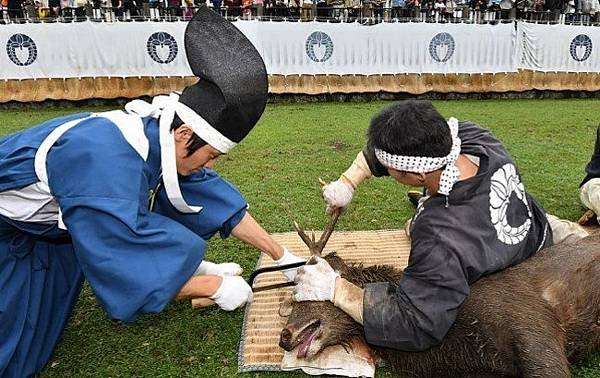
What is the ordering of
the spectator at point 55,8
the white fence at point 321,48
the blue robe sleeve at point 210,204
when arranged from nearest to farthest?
the blue robe sleeve at point 210,204
the white fence at point 321,48
the spectator at point 55,8

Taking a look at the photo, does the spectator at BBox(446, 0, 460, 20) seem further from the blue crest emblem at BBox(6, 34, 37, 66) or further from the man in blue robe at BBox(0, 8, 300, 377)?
the man in blue robe at BBox(0, 8, 300, 377)

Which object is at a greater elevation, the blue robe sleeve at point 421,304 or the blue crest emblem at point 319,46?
the blue crest emblem at point 319,46

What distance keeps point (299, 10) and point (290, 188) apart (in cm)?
844

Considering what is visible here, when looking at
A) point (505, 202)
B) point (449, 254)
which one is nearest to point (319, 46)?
point (505, 202)

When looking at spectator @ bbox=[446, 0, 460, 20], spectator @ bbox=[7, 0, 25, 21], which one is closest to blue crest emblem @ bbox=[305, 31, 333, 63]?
spectator @ bbox=[446, 0, 460, 20]

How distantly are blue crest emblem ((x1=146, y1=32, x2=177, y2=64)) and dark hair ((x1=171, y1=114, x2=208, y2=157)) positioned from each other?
971cm

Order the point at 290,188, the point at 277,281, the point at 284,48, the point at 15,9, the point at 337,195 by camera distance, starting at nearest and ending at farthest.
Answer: the point at 337,195 → the point at 277,281 → the point at 290,188 → the point at 284,48 → the point at 15,9

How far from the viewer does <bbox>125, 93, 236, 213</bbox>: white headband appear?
2654 millimetres

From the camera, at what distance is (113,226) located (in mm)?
2461

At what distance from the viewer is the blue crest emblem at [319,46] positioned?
12.2 meters

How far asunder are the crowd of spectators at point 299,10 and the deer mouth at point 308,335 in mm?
10140

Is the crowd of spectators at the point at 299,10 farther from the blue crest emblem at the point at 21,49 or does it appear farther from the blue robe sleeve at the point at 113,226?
the blue robe sleeve at the point at 113,226

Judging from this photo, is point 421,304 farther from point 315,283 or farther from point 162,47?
point 162,47

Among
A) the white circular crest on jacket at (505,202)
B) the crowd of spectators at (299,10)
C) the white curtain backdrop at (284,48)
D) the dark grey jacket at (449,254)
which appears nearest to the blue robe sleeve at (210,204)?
the dark grey jacket at (449,254)
